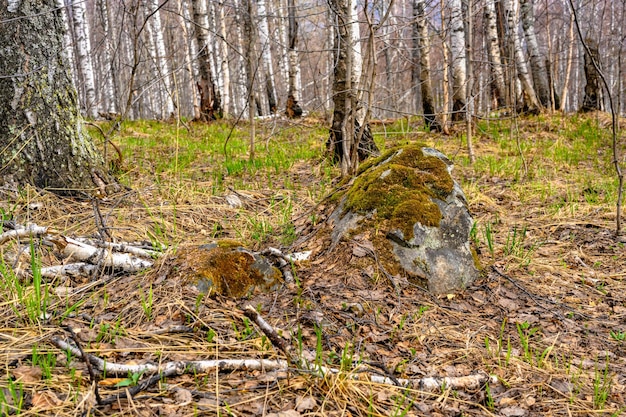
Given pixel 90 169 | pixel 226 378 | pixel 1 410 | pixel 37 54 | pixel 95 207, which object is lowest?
pixel 226 378

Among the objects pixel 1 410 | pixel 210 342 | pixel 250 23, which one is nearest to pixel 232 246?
pixel 210 342

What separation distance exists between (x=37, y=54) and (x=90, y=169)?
1027 mm

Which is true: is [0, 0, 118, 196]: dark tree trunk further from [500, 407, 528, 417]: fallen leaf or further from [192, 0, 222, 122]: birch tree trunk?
[192, 0, 222, 122]: birch tree trunk

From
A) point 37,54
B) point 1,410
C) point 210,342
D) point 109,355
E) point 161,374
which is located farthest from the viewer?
point 37,54

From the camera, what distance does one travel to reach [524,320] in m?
2.86

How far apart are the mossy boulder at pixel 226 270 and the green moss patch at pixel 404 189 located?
89cm

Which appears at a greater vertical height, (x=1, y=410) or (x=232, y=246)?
(x=232, y=246)

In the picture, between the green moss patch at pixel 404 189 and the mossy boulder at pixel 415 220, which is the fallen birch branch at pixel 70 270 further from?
the green moss patch at pixel 404 189

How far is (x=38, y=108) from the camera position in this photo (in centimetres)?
381

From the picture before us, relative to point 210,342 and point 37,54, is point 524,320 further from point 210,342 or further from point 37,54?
point 37,54

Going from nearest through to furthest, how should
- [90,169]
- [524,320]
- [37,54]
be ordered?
[524,320] < [37,54] < [90,169]

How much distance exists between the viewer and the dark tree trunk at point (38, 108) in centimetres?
368

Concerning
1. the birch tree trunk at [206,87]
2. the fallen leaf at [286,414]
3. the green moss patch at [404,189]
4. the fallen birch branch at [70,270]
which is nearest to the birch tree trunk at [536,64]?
the birch tree trunk at [206,87]

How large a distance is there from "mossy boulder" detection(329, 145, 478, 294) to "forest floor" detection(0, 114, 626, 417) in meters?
0.14
